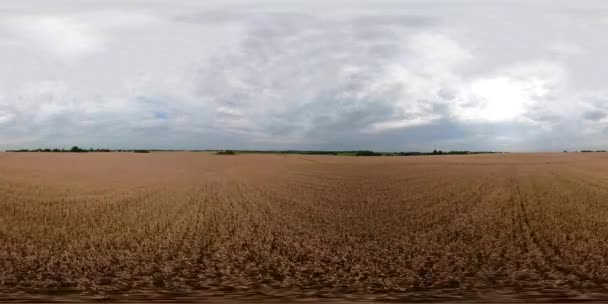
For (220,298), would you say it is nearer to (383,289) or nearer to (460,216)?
(383,289)

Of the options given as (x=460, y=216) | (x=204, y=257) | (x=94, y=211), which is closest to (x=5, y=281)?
(x=204, y=257)

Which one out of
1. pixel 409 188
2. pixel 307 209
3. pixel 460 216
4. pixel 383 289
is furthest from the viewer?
pixel 409 188

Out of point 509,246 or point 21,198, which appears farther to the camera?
point 21,198

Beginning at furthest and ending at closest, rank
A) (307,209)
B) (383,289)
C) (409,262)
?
(307,209) → (409,262) → (383,289)

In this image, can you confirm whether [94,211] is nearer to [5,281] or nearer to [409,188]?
[5,281]

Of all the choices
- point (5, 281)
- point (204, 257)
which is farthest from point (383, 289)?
point (5, 281)

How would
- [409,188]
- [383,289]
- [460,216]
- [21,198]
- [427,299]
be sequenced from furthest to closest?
[409,188] → [21,198] → [460,216] → [383,289] → [427,299]
